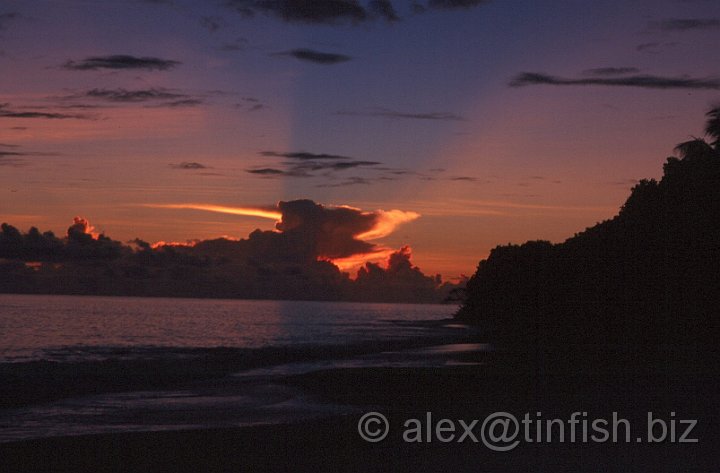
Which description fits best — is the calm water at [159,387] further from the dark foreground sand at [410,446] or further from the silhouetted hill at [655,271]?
the silhouetted hill at [655,271]

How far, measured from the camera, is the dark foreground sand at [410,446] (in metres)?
14.5

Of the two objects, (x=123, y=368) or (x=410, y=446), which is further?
(x=123, y=368)

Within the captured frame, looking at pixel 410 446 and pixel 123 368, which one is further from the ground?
pixel 410 446

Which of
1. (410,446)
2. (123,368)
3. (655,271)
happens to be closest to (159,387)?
(123,368)

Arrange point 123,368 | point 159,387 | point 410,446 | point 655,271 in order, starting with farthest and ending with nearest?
point 655,271, point 123,368, point 159,387, point 410,446

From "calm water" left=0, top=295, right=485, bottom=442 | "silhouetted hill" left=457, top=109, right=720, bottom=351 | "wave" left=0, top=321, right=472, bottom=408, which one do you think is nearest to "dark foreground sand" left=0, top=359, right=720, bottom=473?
"calm water" left=0, top=295, right=485, bottom=442

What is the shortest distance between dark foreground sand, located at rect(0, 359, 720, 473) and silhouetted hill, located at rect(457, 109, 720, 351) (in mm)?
28301

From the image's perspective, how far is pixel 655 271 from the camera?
62281 millimetres

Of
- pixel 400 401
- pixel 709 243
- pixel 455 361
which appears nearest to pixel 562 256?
pixel 709 243

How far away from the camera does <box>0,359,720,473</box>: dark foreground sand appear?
14.5 meters

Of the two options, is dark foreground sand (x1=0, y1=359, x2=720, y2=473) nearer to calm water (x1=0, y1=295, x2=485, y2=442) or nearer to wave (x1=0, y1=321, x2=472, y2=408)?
calm water (x1=0, y1=295, x2=485, y2=442)

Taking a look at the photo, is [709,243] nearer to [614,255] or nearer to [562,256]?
[614,255]

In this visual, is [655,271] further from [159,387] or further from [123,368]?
[159,387]

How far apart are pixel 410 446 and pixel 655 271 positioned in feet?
166
